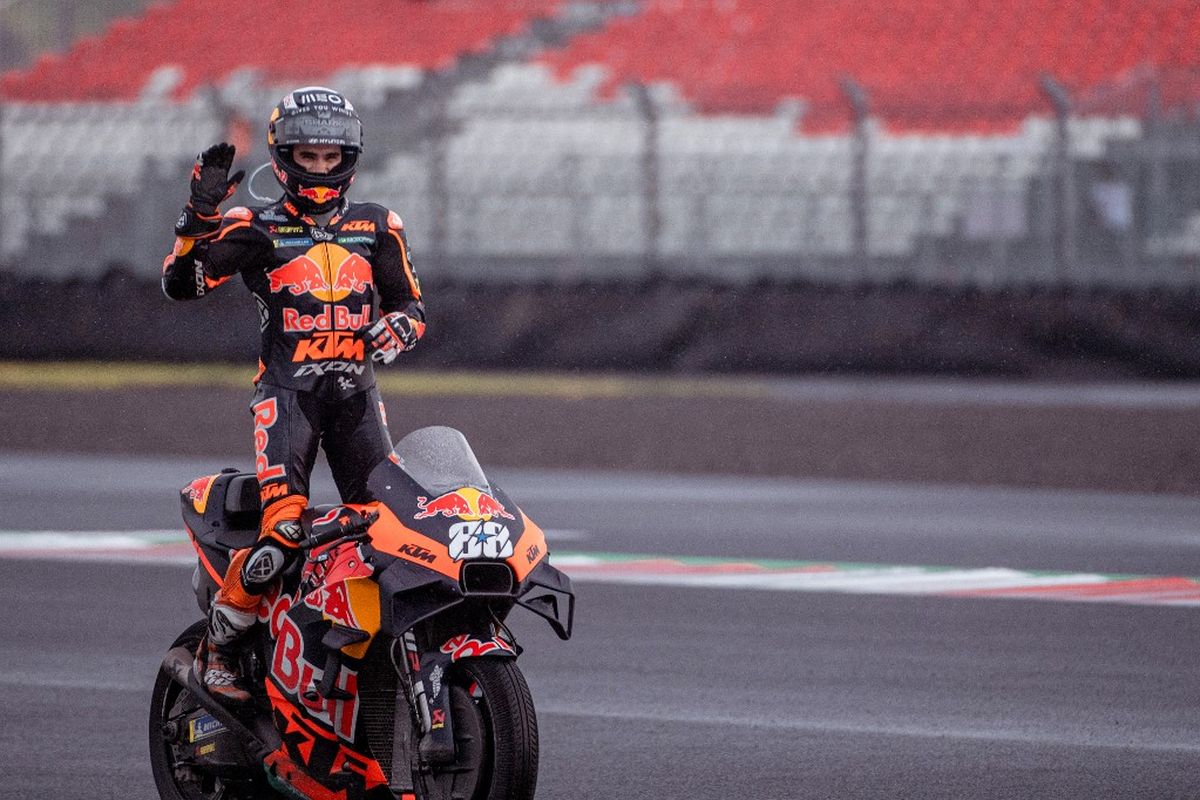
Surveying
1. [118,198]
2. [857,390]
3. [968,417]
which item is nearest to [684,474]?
[968,417]

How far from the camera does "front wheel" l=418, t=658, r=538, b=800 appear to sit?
4.01m

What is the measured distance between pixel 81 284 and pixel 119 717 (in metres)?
12.4

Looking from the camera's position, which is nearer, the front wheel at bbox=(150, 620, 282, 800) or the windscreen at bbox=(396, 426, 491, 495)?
the windscreen at bbox=(396, 426, 491, 495)

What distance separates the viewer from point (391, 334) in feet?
15.6

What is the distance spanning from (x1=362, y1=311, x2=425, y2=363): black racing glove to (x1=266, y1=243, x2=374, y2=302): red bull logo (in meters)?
0.16

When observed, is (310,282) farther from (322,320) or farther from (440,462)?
(440,462)

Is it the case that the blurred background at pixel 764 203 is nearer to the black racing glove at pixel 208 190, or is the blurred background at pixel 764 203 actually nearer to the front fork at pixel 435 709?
the black racing glove at pixel 208 190

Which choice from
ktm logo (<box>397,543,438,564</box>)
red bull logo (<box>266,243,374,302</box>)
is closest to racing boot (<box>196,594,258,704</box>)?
ktm logo (<box>397,543,438,564</box>)

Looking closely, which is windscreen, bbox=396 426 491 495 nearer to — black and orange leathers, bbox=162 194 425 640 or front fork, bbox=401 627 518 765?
front fork, bbox=401 627 518 765

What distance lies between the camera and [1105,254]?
17.3 metres

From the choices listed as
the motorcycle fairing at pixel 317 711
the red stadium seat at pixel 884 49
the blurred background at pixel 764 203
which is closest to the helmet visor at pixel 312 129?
the motorcycle fairing at pixel 317 711

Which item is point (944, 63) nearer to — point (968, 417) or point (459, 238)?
point (459, 238)

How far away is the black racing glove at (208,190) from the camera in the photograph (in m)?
4.80

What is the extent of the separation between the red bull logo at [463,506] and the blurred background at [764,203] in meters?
12.7
